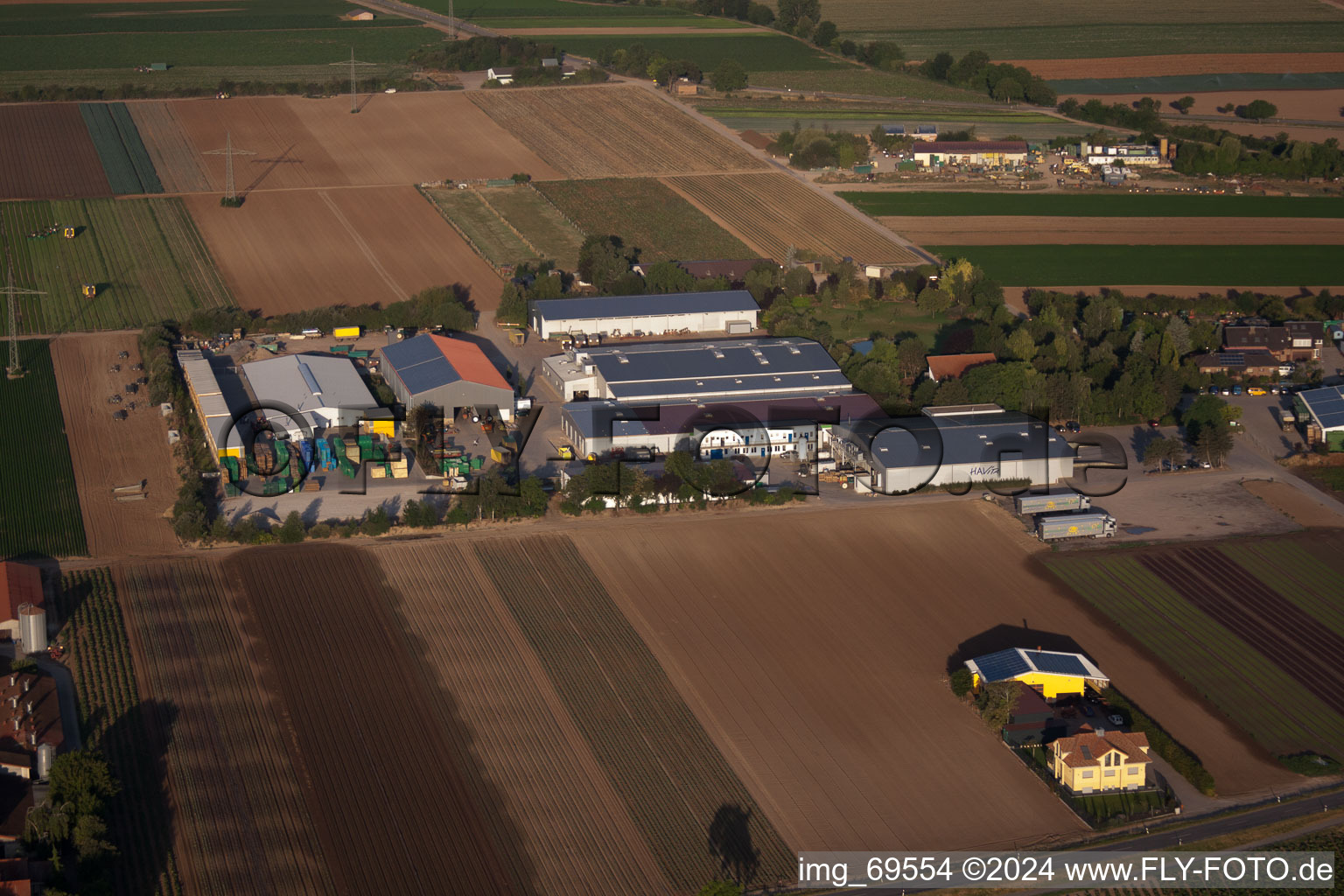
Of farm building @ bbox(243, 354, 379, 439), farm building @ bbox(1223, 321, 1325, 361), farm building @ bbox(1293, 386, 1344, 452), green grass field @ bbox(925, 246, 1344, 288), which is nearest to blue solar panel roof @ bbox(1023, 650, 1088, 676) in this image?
farm building @ bbox(1293, 386, 1344, 452)

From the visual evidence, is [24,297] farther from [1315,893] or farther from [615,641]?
[1315,893]

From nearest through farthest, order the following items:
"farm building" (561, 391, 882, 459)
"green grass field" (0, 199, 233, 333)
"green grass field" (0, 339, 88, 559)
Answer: "green grass field" (0, 339, 88, 559)
"farm building" (561, 391, 882, 459)
"green grass field" (0, 199, 233, 333)

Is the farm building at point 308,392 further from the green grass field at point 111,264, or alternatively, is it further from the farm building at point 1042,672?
the farm building at point 1042,672

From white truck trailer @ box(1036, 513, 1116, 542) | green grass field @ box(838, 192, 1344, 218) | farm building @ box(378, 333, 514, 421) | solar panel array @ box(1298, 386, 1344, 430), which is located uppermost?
green grass field @ box(838, 192, 1344, 218)

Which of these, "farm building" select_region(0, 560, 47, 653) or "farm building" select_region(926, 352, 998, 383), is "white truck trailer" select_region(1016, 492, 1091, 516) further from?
"farm building" select_region(0, 560, 47, 653)

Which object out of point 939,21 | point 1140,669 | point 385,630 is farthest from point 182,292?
point 939,21

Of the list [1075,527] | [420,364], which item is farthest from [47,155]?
[1075,527]
